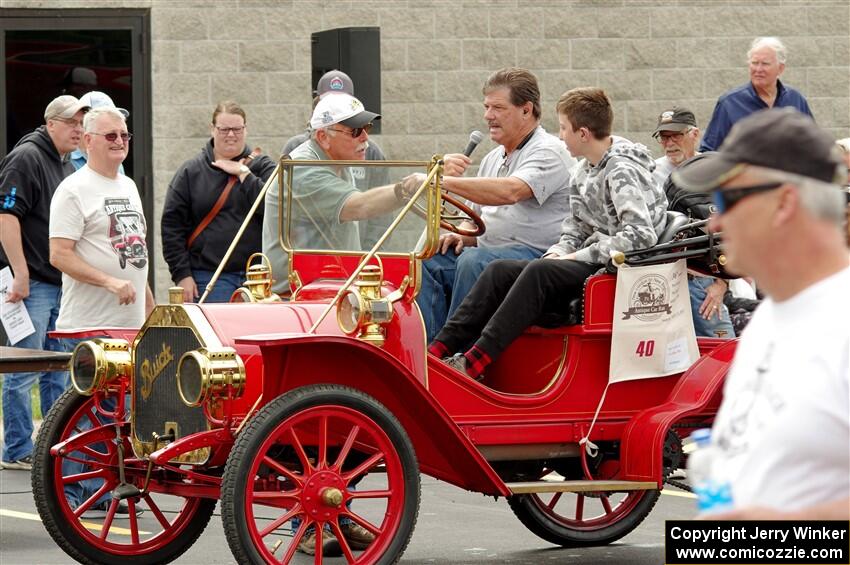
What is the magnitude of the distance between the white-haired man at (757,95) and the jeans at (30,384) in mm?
4264

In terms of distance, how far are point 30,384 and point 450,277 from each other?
3133mm

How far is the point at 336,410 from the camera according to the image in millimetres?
5840

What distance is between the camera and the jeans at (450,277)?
277 inches

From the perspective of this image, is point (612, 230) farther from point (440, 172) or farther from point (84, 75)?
point (84, 75)

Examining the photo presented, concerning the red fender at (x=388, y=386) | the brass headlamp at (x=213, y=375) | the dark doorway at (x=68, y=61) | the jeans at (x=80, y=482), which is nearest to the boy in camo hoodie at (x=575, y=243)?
the red fender at (x=388, y=386)

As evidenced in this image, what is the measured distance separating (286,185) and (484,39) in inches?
284

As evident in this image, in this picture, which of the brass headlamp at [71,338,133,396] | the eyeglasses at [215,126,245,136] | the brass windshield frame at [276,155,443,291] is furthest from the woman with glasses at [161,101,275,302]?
the brass headlamp at [71,338,133,396]

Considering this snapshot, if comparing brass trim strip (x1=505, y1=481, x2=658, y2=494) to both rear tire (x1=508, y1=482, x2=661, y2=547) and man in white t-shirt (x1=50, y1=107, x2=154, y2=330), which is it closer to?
rear tire (x1=508, y1=482, x2=661, y2=547)

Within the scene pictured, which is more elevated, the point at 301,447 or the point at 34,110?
the point at 34,110

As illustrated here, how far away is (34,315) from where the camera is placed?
9.26m

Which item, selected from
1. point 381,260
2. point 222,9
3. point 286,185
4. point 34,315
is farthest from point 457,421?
point 222,9

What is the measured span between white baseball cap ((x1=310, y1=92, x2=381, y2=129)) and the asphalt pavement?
182 centimetres

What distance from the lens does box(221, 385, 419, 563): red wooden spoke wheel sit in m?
5.65

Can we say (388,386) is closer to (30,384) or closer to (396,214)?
(396,214)
